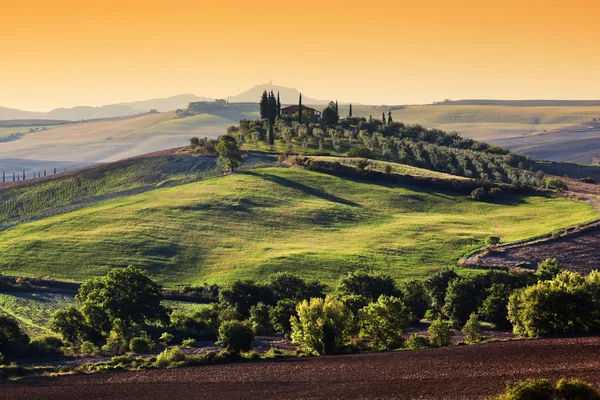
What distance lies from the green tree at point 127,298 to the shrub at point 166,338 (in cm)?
490

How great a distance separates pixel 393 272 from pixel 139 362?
49.3 meters

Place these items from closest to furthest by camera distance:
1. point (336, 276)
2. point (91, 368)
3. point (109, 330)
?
point (91, 368) → point (109, 330) → point (336, 276)

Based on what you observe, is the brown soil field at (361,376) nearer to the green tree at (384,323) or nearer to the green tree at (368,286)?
the green tree at (384,323)

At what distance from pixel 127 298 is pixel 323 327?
2715 cm

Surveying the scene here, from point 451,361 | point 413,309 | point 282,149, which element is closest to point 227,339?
point 451,361

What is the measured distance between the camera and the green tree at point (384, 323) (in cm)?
6712

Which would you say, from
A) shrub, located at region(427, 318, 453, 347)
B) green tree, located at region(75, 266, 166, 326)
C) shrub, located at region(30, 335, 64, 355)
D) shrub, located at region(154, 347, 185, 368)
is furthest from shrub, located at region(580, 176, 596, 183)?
shrub, located at region(154, 347, 185, 368)

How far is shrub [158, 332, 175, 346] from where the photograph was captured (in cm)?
7638

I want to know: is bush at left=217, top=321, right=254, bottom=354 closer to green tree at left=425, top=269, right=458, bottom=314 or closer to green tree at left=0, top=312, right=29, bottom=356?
green tree at left=0, top=312, right=29, bottom=356

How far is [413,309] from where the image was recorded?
→ 8594cm

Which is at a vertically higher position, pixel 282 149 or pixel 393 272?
pixel 282 149

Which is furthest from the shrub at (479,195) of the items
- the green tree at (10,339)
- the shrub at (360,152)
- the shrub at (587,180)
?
the green tree at (10,339)

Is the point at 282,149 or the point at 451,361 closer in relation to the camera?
the point at 451,361

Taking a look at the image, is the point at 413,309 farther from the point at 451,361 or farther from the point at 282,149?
the point at 282,149
